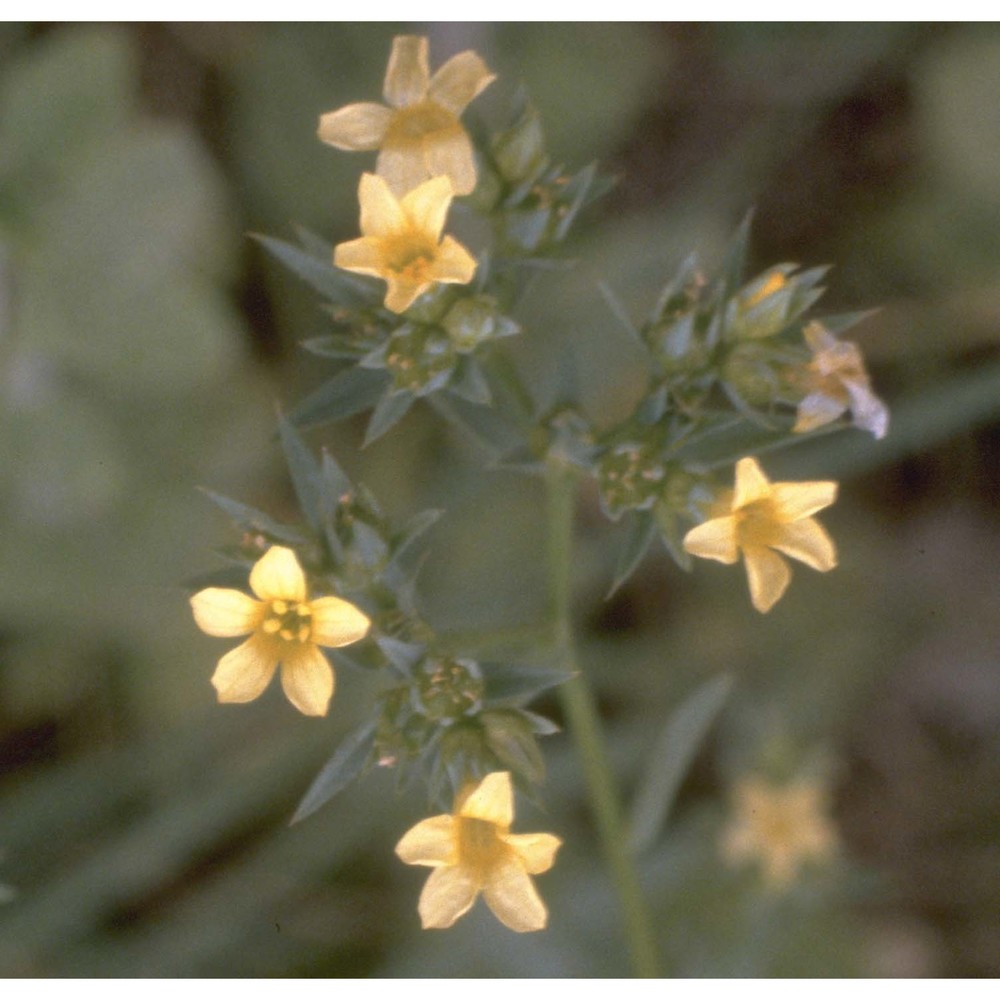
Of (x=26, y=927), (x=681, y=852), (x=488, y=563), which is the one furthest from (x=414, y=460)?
(x=26, y=927)

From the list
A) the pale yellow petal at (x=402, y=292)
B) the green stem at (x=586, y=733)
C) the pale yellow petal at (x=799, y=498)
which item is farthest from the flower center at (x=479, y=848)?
the pale yellow petal at (x=402, y=292)

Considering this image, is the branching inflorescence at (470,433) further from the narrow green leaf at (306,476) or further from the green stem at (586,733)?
the green stem at (586,733)

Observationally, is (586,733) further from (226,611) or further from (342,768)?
(226,611)

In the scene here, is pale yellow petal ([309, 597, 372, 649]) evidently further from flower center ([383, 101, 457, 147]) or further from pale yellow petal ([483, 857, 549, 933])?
flower center ([383, 101, 457, 147])

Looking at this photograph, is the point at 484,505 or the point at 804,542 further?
the point at 484,505

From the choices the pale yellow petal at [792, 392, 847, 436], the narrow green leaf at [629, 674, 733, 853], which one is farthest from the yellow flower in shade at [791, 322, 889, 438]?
the narrow green leaf at [629, 674, 733, 853]

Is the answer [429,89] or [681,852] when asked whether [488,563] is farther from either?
[429,89]

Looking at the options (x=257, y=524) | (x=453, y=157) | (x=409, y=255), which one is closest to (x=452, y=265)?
(x=409, y=255)
